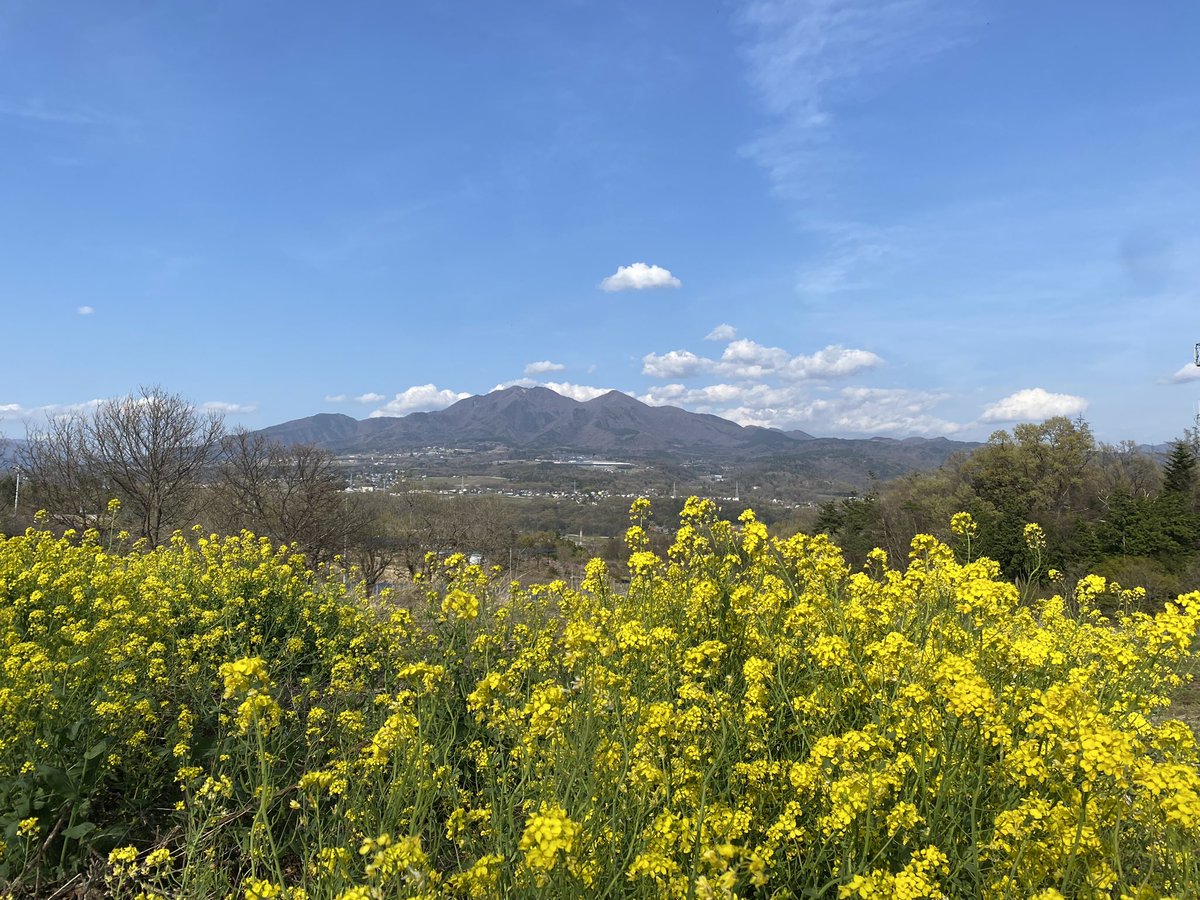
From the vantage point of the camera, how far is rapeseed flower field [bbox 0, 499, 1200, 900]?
9.04 feet

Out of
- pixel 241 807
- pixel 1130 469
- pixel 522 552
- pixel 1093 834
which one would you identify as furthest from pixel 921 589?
pixel 1130 469

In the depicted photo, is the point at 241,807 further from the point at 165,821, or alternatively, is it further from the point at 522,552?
the point at 522,552

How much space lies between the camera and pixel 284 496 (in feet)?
85.3

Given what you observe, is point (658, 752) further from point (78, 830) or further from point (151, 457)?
point (151, 457)

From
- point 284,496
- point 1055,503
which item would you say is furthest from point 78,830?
point 1055,503

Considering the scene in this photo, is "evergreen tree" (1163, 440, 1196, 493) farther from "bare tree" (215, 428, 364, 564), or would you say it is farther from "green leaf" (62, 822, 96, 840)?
"green leaf" (62, 822, 96, 840)

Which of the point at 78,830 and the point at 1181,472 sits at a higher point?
the point at 1181,472

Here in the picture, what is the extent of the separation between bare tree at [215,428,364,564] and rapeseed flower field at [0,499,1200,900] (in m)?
19.0

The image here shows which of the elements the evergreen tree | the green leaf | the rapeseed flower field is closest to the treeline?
the evergreen tree

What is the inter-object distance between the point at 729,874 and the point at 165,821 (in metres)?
4.71

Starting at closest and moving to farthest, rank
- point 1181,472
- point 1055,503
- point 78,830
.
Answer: point 78,830
point 1181,472
point 1055,503

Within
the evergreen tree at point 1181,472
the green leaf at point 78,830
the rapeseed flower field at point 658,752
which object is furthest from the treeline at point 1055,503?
the green leaf at point 78,830

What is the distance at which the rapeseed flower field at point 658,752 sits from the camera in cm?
275

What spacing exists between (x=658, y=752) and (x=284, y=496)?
26443 millimetres
